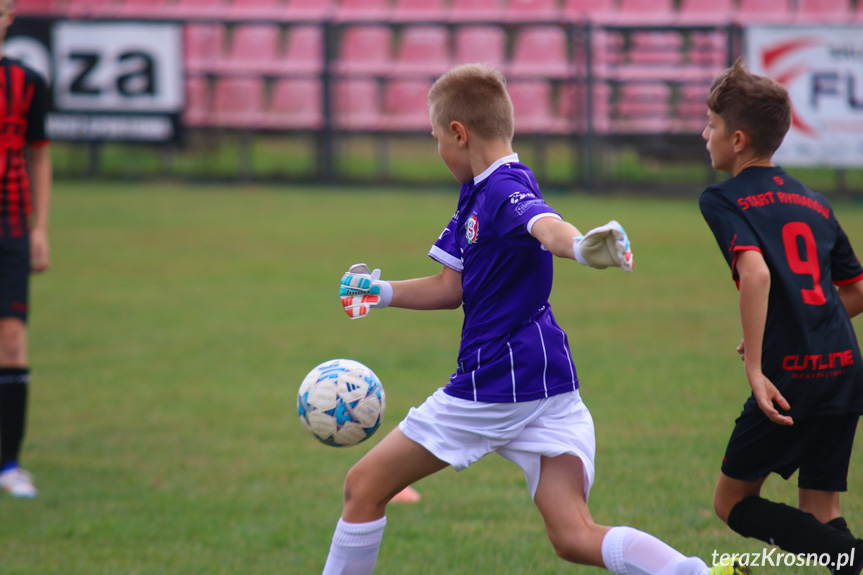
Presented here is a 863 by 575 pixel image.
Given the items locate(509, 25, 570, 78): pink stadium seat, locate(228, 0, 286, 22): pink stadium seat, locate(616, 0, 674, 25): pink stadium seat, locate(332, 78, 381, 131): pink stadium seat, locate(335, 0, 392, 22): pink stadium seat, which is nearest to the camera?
locate(332, 78, 381, 131): pink stadium seat

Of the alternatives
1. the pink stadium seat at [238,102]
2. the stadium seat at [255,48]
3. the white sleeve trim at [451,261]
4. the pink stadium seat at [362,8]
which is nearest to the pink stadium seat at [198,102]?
the pink stadium seat at [238,102]

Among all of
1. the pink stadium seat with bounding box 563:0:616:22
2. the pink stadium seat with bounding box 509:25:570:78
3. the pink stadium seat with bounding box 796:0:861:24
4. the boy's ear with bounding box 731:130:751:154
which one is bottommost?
the boy's ear with bounding box 731:130:751:154

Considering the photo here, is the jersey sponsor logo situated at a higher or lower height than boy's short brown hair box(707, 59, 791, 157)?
lower

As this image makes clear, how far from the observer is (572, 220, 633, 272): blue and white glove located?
2271mm

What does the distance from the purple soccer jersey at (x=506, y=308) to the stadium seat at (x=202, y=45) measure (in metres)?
15.9

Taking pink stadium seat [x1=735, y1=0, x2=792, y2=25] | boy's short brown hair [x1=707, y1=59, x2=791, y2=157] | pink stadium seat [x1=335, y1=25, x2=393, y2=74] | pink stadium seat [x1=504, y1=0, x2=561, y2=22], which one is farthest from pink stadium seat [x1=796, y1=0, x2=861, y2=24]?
boy's short brown hair [x1=707, y1=59, x2=791, y2=157]

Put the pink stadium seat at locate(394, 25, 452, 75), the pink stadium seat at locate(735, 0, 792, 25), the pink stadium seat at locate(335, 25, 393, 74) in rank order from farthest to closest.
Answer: the pink stadium seat at locate(394, 25, 452, 75), the pink stadium seat at locate(335, 25, 393, 74), the pink stadium seat at locate(735, 0, 792, 25)

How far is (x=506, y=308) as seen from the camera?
2789 millimetres

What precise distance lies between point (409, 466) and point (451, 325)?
5.45m

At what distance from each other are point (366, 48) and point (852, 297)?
16712 millimetres

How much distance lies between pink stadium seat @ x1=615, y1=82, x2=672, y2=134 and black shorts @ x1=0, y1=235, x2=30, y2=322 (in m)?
12.8

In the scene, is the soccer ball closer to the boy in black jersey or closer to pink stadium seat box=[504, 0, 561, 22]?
the boy in black jersey

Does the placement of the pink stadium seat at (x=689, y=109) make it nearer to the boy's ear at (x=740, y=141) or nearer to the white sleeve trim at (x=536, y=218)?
the boy's ear at (x=740, y=141)

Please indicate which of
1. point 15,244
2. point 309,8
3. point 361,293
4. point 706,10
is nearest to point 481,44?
point 706,10
